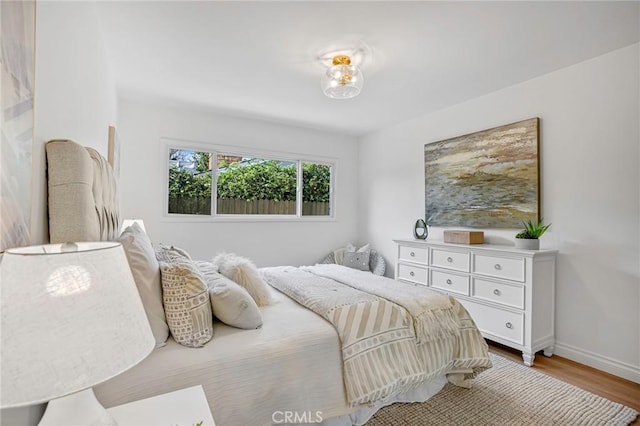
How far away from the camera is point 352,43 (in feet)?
7.50

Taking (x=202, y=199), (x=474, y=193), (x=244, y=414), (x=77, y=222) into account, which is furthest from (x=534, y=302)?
(x=202, y=199)

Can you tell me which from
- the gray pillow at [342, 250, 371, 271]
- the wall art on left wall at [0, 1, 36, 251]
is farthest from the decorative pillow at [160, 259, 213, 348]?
the gray pillow at [342, 250, 371, 271]

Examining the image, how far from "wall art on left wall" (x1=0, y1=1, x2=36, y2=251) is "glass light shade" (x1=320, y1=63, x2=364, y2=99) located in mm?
1912

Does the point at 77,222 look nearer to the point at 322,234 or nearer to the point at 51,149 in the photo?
the point at 51,149

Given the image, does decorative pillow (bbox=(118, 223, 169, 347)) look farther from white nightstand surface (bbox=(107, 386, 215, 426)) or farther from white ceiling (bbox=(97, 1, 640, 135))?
white ceiling (bbox=(97, 1, 640, 135))

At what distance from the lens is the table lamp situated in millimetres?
520

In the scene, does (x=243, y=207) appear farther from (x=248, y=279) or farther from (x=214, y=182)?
(x=248, y=279)

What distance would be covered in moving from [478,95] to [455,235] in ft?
4.88

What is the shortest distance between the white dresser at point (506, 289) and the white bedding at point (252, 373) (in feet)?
5.94

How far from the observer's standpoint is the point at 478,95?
10.8ft

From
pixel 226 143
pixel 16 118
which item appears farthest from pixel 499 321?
pixel 226 143

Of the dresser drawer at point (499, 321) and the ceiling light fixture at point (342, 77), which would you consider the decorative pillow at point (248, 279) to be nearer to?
the ceiling light fixture at point (342, 77)

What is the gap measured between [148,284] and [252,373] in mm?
610

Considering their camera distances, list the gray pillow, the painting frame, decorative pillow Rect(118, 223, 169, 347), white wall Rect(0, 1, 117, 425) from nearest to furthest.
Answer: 1. white wall Rect(0, 1, 117, 425)
2. decorative pillow Rect(118, 223, 169, 347)
3. the painting frame
4. the gray pillow
